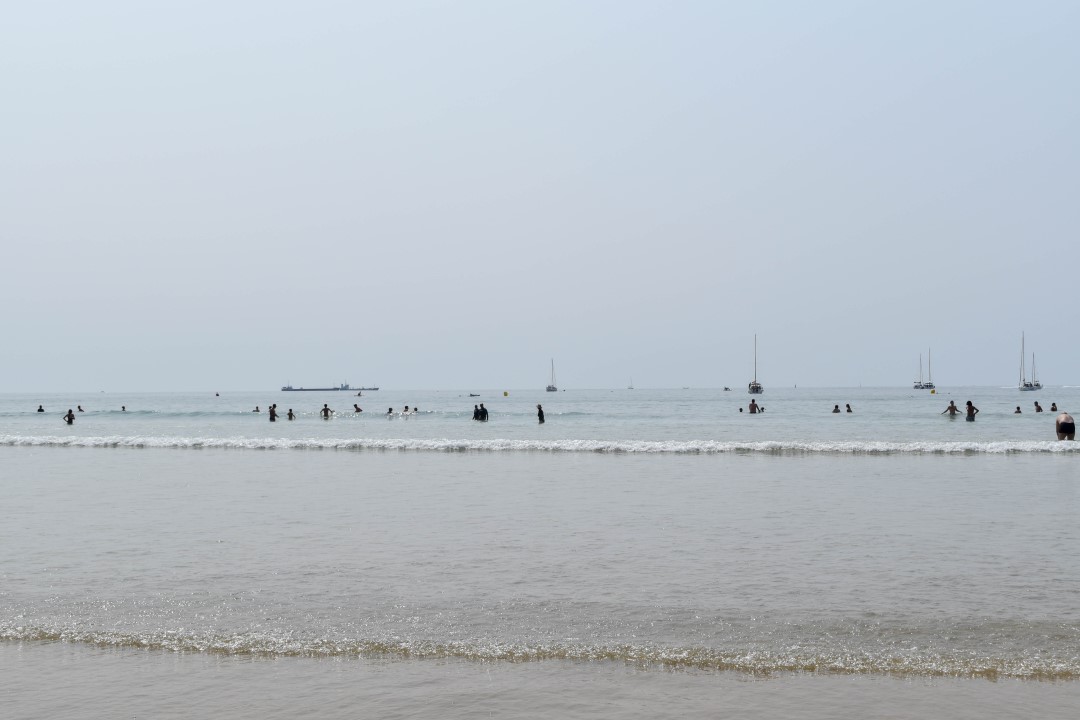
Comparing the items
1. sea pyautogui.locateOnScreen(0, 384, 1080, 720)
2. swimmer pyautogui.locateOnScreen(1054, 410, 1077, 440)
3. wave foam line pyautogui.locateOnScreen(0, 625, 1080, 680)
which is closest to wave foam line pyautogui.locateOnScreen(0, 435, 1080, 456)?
swimmer pyautogui.locateOnScreen(1054, 410, 1077, 440)

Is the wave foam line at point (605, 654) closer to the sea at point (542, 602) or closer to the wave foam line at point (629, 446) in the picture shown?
the sea at point (542, 602)

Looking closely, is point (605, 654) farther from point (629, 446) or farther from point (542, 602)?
point (629, 446)

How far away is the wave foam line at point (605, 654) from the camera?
757cm

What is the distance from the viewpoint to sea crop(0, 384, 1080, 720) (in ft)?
23.2

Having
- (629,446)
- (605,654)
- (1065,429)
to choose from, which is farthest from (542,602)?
(1065,429)

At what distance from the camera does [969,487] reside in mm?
21562

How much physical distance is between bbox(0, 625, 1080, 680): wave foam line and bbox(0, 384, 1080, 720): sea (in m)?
0.03

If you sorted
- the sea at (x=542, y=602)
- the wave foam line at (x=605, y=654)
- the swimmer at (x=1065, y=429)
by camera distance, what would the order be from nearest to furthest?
the sea at (x=542, y=602) < the wave foam line at (x=605, y=654) < the swimmer at (x=1065, y=429)

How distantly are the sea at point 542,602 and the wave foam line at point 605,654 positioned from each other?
0.03 meters

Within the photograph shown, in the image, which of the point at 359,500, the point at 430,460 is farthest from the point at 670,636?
the point at 430,460

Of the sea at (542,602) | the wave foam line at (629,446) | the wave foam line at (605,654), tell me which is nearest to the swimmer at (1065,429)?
the wave foam line at (629,446)

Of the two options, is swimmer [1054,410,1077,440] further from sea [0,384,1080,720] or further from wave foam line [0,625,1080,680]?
wave foam line [0,625,1080,680]

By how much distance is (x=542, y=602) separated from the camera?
9.88 meters

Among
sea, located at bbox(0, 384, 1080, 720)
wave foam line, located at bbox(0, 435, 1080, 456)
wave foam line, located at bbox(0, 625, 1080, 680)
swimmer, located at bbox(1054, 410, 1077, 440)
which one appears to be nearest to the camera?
sea, located at bbox(0, 384, 1080, 720)
